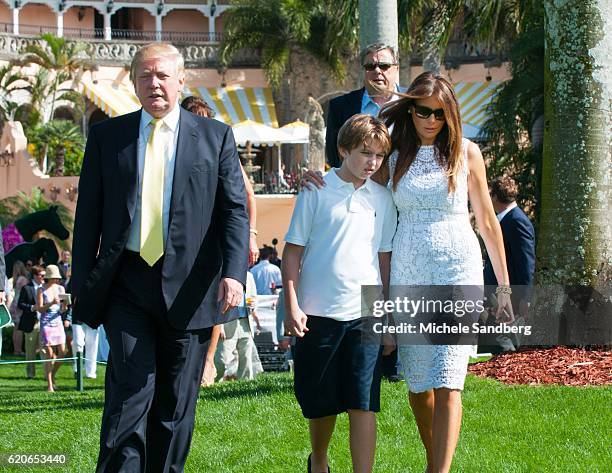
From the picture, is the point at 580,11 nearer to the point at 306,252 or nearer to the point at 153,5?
the point at 306,252

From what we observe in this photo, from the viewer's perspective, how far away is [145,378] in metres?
4.96

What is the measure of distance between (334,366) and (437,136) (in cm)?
121

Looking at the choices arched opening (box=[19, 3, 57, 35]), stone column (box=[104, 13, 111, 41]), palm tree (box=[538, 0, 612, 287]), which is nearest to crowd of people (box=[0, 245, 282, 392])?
palm tree (box=[538, 0, 612, 287])

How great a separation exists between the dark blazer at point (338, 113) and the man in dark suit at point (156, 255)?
47.5 inches

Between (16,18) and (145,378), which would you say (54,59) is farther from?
(145,378)

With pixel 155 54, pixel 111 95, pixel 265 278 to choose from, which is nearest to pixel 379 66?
pixel 155 54

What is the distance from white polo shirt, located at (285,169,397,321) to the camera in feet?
17.7

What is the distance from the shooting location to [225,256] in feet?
16.8

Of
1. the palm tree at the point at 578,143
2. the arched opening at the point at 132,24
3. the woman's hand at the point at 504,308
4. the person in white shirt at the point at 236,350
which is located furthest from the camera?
the arched opening at the point at 132,24

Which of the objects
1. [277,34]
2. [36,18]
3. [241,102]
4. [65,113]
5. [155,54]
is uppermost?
[36,18]

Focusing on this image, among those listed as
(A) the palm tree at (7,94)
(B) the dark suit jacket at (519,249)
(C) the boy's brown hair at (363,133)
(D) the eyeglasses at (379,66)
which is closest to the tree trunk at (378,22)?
(B) the dark suit jacket at (519,249)

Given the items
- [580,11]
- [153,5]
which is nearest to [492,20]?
[580,11]

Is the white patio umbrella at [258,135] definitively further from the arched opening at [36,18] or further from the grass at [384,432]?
the grass at [384,432]

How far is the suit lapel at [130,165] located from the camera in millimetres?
5023
